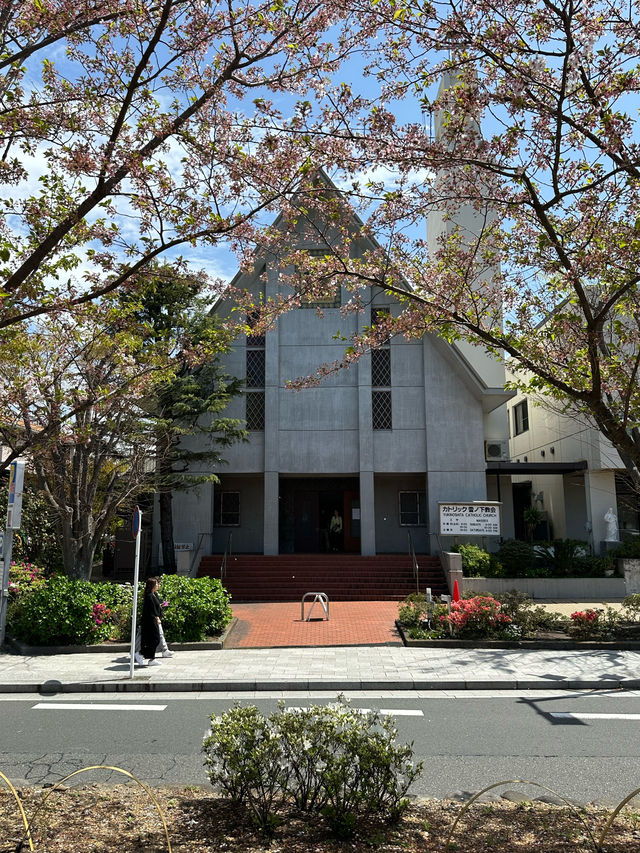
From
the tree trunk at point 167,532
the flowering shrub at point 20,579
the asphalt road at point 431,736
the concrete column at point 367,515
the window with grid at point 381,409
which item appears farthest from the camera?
the window with grid at point 381,409

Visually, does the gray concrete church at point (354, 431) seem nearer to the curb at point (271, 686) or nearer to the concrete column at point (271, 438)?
the concrete column at point (271, 438)

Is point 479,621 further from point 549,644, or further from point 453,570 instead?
point 453,570

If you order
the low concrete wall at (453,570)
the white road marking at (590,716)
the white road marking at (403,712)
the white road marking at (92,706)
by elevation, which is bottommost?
the white road marking at (590,716)

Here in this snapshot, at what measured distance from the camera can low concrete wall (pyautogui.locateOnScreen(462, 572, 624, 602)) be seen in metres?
19.4

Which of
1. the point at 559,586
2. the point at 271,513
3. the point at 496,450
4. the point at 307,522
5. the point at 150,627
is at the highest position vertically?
the point at 496,450

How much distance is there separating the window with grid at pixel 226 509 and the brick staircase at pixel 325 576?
9.03 feet

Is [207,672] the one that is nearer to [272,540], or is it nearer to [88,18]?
[88,18]

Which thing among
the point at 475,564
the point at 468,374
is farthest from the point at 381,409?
the point at 475,564

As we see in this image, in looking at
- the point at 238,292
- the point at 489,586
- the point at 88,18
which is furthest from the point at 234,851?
the point at 489,586

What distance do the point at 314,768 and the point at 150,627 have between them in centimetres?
753

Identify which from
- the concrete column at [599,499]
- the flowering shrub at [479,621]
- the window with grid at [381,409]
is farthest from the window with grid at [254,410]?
the flowering shrub at [479,621]

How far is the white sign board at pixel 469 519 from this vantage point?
21.0 m

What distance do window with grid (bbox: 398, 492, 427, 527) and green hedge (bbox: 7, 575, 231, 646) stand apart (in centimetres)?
1258

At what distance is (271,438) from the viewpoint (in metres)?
24.0
